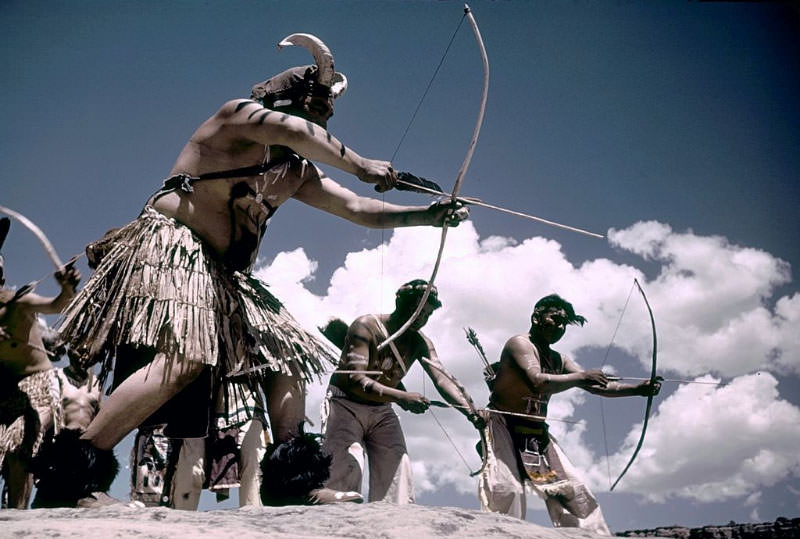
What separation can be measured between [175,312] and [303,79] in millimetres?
1080

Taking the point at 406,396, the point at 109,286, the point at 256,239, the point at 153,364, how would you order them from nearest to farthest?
the point at 153,364 → the point at 109,286 → the point at 256,239 → the point at 406,396

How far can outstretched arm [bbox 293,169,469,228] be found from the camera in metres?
2.96

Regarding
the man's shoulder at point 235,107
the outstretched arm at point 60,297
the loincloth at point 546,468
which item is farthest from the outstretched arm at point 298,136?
the loincloth at point 546,468

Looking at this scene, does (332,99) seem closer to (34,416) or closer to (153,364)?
(153,364)

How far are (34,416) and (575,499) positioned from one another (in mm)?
3435

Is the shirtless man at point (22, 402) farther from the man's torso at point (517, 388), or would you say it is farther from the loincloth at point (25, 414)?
the man's torso at point (517, 388)

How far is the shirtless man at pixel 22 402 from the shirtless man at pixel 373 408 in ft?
5.56

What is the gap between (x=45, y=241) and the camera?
2.73 meters

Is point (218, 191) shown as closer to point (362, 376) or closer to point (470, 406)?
point (362, 376)

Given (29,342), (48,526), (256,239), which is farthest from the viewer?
(29,342)

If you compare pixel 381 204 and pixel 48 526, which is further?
pixel 381 204

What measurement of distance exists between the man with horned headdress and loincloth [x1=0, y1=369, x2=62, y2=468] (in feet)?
6.60

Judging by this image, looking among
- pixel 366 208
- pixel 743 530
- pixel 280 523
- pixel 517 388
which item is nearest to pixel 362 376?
pixel 517 388

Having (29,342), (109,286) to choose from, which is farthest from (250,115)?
(29,342)
